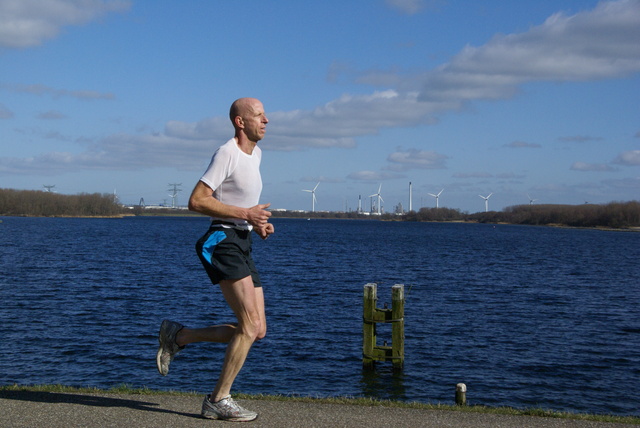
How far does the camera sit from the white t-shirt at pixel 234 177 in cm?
571

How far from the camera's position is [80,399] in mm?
6766

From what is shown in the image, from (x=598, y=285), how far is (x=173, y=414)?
3920 centimetres

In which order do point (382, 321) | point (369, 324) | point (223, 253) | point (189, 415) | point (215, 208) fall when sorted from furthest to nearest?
point (369, 324) → point (382, 321) → point (189, 415) → point (223, 253) → point (215, 208)

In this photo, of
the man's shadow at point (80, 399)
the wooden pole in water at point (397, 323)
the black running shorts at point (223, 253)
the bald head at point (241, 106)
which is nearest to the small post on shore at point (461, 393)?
the man's shadow at point (80, 399)

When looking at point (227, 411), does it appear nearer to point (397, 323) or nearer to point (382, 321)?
point (382, 321)

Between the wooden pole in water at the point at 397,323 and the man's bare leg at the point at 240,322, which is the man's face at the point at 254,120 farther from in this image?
the wooden pole in water at the point at 397,323

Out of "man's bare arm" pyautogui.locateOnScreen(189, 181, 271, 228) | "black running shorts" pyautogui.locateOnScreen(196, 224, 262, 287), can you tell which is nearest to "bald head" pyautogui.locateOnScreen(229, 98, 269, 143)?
"man's bare arm" pyautogui.locateOnScreen(189, 181, 271, 228)

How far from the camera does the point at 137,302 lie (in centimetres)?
2891

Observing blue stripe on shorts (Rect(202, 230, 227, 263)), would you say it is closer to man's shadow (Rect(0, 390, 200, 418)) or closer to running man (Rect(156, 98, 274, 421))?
running man (Rect(156, 98, 274, 421))

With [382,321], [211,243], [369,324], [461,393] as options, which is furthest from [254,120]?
[369,324]

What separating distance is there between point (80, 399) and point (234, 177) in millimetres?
2872

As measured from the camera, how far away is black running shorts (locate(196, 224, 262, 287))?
5.74 meters

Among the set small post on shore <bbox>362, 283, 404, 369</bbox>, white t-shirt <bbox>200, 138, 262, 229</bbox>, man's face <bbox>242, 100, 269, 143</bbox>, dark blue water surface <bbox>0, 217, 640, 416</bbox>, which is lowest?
dark blue water surface <bbox>0, 217, 640, 416</bbox>

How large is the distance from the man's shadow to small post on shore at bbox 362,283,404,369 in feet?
29.7
